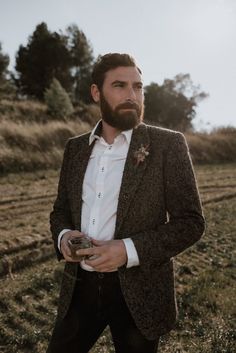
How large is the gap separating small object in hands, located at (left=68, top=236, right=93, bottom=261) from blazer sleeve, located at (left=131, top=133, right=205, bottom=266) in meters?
0.25

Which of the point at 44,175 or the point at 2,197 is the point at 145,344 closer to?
the point at 2,197

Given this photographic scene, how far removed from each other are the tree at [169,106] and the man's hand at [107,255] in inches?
1286

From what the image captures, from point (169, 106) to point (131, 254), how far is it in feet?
117

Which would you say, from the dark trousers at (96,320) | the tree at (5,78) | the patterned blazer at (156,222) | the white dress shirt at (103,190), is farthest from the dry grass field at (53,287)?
the tree at (5,78)

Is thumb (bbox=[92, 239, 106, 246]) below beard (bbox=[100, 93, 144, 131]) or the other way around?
below

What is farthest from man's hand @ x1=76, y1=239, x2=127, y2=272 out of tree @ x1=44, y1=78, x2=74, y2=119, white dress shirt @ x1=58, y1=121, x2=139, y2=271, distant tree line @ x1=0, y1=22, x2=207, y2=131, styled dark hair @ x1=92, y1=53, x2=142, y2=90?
distant tree line @ x1=0, y1=22, x2=207, y2=131

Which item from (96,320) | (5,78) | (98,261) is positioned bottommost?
(96,320)

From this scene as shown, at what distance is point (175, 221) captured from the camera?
8.05ft

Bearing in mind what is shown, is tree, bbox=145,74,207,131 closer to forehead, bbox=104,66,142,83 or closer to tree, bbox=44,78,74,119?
tree, bbox=44,78,74,119

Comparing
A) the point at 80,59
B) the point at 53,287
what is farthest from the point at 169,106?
the point at 53,287

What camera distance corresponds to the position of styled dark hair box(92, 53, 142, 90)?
9.17 feet

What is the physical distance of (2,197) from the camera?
11102 millimetres

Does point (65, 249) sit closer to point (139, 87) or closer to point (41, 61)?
point (139, 87)

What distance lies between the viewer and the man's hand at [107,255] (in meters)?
2.33
